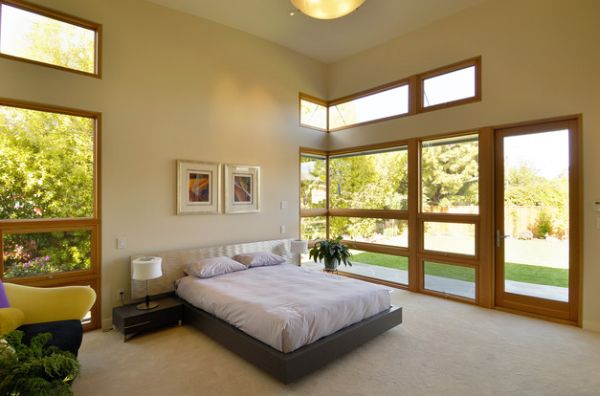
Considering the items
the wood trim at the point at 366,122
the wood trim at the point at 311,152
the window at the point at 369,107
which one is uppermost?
the window at the point at 369,107

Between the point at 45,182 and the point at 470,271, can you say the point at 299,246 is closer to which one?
the point at 470,271

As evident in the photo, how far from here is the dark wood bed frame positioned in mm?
2432

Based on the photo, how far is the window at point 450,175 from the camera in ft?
→ 14.3

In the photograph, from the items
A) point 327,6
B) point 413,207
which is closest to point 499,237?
point 413,207

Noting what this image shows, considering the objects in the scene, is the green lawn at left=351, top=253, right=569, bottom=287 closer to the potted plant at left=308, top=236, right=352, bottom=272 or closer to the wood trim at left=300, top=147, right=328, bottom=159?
the potted plant at left=308, top=236, right=352, bottom=272

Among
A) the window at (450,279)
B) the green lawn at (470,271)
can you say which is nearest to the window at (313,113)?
the green lawn at (470,271)

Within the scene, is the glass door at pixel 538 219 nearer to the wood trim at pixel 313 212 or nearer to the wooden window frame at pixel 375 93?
the wooden window frame at pixel 375 93

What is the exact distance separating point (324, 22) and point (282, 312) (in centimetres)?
410

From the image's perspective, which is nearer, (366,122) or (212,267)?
(212,267)

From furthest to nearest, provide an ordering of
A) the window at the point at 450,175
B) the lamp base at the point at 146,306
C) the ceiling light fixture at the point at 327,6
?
the window at the point at 450,175, the lamp base at the point at 146,306, the ceiling light fixture at the point at 327,6

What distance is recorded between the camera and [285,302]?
9.59ft

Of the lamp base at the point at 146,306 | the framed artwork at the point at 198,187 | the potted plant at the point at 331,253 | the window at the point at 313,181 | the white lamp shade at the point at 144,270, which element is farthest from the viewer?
the window at the point at 313,181

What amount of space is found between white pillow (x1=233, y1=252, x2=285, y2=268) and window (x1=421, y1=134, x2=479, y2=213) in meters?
2.47

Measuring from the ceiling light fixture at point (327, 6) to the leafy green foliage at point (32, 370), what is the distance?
323cm
